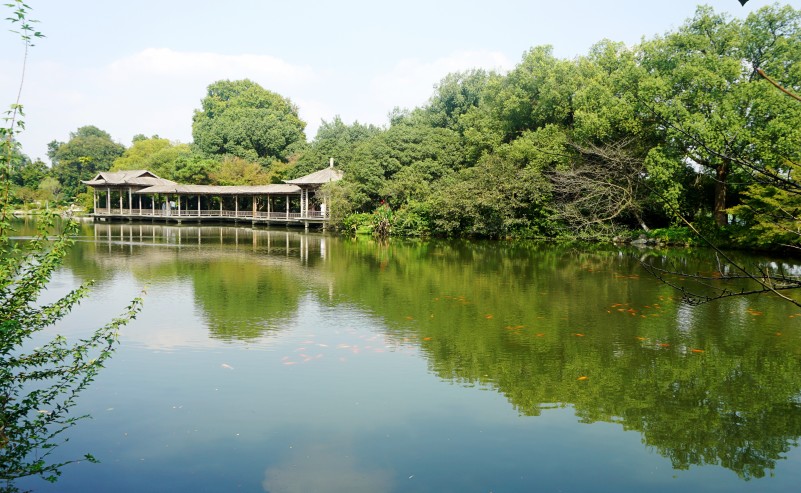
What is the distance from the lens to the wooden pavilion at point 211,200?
3516 cm

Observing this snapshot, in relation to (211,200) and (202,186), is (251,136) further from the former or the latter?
(202,186)

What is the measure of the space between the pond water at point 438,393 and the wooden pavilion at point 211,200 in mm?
24170

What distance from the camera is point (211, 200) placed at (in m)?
42.8

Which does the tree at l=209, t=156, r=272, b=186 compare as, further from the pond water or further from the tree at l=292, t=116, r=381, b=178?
the pond water

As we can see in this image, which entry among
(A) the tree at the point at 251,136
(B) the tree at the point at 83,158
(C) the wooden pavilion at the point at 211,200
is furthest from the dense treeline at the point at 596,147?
(B) the tree at the point at 83,158

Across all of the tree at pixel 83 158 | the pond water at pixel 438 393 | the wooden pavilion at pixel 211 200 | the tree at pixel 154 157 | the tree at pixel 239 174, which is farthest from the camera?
the tree at pixel 83 158

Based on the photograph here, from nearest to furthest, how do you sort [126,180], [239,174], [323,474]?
1. [323,474]
2. [126,180]
3. [239,174]

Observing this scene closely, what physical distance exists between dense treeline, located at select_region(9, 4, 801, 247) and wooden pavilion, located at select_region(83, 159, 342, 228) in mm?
2985

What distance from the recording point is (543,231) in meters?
25.8

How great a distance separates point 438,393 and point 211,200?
40063mm

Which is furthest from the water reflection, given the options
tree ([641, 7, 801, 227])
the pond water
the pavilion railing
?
the pavilion railing

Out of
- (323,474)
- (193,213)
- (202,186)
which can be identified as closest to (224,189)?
(202,186)

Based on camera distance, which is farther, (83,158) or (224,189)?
(83,158)

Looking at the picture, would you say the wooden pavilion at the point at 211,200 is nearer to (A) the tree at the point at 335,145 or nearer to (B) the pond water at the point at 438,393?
(A) the tree at the point at 335,145
